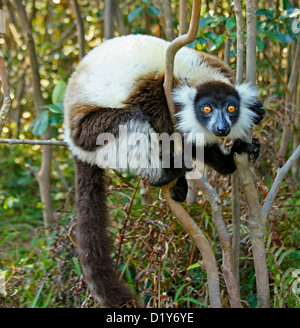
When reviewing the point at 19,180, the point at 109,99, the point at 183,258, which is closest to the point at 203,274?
the point at 183,258

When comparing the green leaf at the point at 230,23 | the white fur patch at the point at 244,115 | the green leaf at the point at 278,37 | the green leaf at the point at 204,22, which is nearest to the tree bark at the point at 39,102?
the green leaf at the point at 204,22

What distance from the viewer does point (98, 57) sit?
3.94 m

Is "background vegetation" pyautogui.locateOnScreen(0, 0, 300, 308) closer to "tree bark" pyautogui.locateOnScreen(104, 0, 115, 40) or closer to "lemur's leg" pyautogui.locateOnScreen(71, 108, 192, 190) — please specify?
"tree bark" pyautogui.locateOnScreen(104, 0, 115, 40)

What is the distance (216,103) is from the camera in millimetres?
3516

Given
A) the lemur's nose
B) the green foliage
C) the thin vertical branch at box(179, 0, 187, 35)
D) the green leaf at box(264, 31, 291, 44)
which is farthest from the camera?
the green foliage

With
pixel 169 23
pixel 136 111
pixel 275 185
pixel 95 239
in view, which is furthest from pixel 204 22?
pixel 95 239

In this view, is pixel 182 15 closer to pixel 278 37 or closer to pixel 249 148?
pixel 249 148

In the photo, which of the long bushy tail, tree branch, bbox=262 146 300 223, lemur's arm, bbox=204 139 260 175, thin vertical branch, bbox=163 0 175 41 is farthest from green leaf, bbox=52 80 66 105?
tree branch, bbox=262 146 300 223

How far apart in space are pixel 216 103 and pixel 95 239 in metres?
1.42

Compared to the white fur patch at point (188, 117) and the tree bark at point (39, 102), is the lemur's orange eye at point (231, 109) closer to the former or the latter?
the white fur patch at point (188, 117)

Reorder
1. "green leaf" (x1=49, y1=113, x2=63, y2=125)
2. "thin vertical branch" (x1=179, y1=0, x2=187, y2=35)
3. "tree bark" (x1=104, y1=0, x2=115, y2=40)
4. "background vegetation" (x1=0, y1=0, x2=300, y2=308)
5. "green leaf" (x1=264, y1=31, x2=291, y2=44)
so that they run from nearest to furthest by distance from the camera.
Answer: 1. "thin vertical branch" (x1=179, y1=0, x2=187, y2=35)
2. "background vegetation" (x1=0, y1=0, x2=300, y2=308)
3. "green leaf" (x1=264, y1=31, x2=291, y2=44)
4. "green leaf" (x1=49, y1=113, x2=63, y2=125)
5. "tree bark" (x1=104, y1=0, x2=115, y2=40)

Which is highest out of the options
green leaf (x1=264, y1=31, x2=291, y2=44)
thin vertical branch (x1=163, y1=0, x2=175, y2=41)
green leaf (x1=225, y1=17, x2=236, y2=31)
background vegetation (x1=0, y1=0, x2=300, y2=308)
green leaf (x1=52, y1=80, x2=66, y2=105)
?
thin vertical branch (x1=163, y1=0, x2=175, y2=41)

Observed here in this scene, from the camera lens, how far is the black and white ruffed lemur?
11.7ft

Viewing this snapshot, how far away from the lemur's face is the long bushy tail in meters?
1.04
